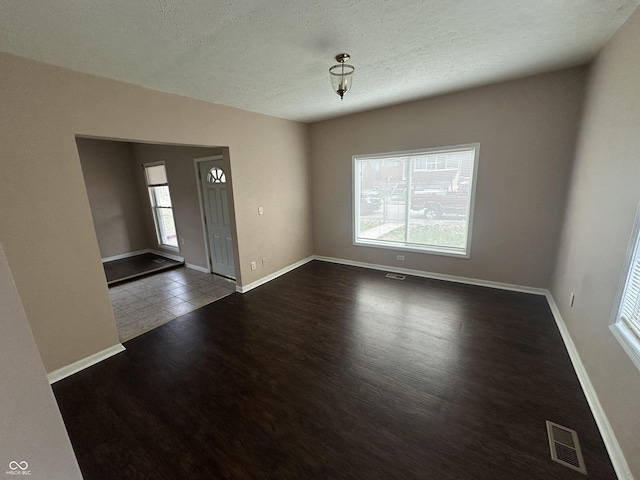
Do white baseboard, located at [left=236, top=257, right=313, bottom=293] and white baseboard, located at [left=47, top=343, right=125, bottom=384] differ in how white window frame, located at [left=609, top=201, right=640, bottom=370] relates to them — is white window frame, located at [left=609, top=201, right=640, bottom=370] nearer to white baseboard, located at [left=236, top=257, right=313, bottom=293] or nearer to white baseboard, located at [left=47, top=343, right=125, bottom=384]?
white baseboard, located at [left=236, top=257, right=313, bottom=293]

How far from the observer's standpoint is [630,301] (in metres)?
1.58

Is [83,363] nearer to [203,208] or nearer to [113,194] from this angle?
[203,208]

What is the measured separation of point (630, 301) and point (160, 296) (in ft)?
16.2

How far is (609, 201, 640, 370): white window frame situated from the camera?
1.48 m

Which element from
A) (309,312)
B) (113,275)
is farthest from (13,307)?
(113,275)

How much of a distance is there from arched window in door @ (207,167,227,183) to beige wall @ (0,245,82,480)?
3885 millimetres

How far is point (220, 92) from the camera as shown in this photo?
3014 mm

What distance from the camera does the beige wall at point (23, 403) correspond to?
66 cm

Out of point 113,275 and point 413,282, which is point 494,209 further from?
point 113,275

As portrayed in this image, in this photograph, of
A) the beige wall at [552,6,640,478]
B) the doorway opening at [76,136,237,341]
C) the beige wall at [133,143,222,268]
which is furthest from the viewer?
the beige wall at [133,143,222,268]

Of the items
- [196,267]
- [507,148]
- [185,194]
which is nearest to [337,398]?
[507,148]

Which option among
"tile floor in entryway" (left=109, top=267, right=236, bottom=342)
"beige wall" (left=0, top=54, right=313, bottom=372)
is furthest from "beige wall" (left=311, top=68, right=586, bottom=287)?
"tile floor in entryway" (left=109, top=267, right=236, bottom=342)

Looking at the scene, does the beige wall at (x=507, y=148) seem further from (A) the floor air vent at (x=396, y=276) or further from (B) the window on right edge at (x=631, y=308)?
(B) the window on right edge at (x=631, y=308)

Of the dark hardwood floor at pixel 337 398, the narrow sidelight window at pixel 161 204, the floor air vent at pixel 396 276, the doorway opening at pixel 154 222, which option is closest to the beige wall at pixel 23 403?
the dark hardwood floor at pixel 337 398
